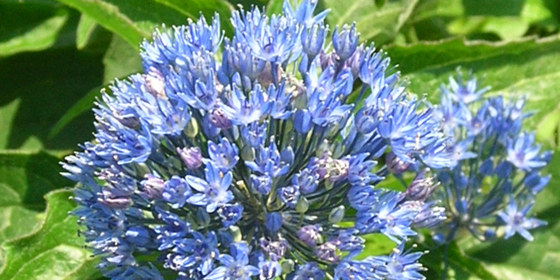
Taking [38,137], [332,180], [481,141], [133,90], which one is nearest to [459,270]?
[481,141]

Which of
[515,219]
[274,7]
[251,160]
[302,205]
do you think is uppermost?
[274,7]

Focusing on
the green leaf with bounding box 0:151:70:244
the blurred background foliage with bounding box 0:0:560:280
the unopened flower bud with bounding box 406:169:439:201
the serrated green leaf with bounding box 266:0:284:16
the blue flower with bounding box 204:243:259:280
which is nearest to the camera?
the blue flower with bounding box 204:243:259:280

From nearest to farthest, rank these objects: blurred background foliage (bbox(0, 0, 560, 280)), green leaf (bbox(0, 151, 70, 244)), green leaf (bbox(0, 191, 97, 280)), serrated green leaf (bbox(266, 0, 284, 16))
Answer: green leaf (bbox(0, 191, 97, 280)) → blurred background foliage (bbox(0, 0, 560, 280)) → serrated green leaf (bbox(266, 0, 284, 16)) → green leaf (bbox(0, 151, 70, 244))

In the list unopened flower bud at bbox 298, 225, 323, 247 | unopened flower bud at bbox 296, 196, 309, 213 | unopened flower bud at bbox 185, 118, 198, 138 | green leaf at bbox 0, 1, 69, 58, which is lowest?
unopened flower bud at bbox 298, 225, 323, 247

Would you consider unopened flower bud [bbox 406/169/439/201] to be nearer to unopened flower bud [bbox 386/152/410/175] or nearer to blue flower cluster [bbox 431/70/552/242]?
unopened flower bud [bbox 386/152/410/175]

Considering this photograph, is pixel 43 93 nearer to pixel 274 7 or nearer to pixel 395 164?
pixel 274 7

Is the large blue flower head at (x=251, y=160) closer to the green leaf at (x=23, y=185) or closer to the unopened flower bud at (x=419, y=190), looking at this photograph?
the unopened flower bud at (x=419, y=190)

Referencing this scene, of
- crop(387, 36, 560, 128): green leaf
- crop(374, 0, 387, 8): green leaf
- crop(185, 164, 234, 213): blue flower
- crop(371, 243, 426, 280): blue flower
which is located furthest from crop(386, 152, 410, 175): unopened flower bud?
crop(374, 0, 387, 8): green leaf

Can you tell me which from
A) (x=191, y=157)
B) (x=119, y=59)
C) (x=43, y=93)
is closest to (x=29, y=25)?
(x=43, y=93)
